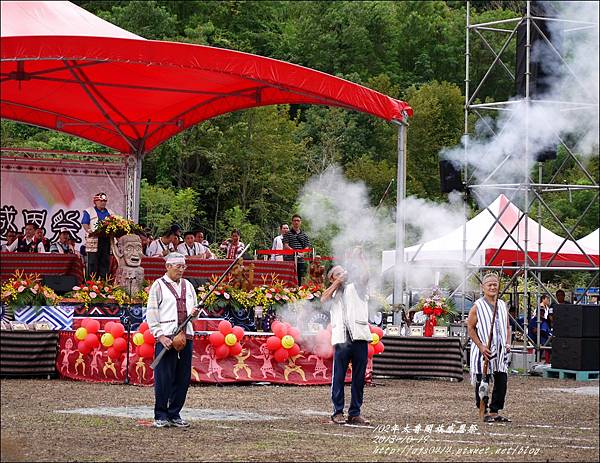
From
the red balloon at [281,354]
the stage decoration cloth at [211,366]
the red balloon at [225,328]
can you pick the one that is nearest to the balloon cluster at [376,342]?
the stage decoration cloth at [211,366]

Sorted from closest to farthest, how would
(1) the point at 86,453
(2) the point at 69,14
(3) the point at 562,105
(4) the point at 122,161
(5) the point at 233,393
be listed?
1. (1) the point at 86,453
2. (5) the point at 233,393
3. (2) the point at 69,14
4. (3) the point at 562,105
5. (4) the point at 122,161

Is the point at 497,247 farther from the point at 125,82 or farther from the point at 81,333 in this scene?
the point at 81,333

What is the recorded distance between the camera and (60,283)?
661 inches

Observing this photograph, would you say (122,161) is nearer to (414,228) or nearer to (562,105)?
(562,105)

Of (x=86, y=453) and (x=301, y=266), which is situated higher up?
(x=301, y=266)

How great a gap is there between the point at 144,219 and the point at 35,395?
24217mm

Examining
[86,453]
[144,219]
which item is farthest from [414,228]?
[86,453]

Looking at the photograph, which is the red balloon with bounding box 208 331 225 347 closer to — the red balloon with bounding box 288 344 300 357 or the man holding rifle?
the red balloon with bounding box 288 344 300 357

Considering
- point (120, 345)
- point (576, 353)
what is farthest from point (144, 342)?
point (576, 353)

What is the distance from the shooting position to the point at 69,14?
1670 centimetres

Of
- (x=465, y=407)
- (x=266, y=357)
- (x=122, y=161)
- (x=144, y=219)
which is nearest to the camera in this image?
(x=465, y=407)

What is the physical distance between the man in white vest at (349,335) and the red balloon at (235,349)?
4305mm

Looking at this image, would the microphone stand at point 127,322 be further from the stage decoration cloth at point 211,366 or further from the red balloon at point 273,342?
the red balloon at point 273,342

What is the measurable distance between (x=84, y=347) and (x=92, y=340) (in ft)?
0.52
